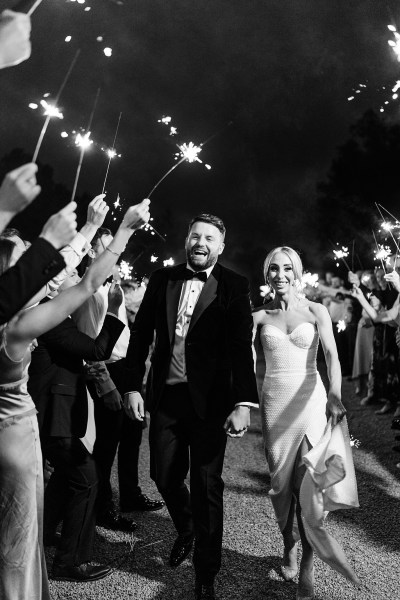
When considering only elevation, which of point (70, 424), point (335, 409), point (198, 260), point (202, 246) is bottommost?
point (70, 424)

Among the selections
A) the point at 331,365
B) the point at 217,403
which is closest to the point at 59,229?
the point at 217,403

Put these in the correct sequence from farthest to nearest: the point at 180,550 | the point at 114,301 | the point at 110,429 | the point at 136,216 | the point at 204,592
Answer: the point at 114,301 < the point at 110,429 < the point at 180,550 < the point at 204,592 < the point at 136,216

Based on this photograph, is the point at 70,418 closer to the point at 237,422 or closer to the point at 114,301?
the point at 237,422

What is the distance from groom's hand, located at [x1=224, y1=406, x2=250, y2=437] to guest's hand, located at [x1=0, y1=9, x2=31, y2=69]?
2.45 metres

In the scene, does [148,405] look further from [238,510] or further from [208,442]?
[238,510]

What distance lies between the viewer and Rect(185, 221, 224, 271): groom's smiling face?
3.98m

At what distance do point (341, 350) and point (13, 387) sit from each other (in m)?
13.6

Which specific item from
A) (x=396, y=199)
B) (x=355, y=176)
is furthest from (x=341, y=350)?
(x=355, y=176)

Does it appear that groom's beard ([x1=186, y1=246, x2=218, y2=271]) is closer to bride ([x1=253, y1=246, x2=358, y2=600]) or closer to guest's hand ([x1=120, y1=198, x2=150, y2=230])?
bride ([x1=253, y1=246, x2=358, y2=600])

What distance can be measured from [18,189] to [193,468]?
2348 mm

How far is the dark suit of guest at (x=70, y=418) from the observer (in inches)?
145

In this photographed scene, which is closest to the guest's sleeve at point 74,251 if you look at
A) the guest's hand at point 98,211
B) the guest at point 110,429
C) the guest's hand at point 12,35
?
the guest's hand at point 98,211

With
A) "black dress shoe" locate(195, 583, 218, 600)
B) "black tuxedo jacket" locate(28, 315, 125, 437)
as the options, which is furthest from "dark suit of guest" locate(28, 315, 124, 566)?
"black dress shoe" locate(195, 583, 218, 600)

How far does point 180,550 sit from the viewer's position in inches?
159
